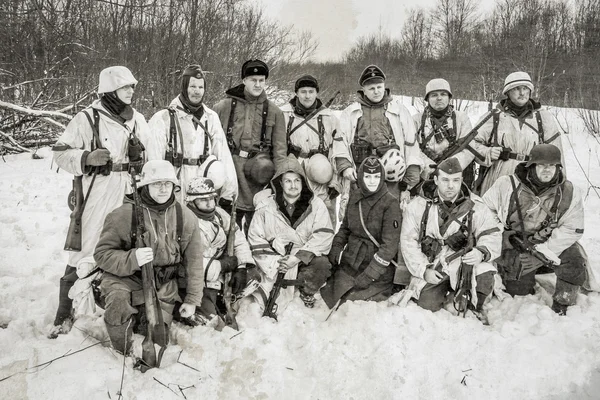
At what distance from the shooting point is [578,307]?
394 cm

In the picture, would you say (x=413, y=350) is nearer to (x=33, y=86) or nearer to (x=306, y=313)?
(x=306, y=313)

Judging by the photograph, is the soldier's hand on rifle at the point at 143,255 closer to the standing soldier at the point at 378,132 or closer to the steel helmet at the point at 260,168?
the steel helmet at the point at 260,168

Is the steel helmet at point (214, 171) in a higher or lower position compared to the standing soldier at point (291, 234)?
higher

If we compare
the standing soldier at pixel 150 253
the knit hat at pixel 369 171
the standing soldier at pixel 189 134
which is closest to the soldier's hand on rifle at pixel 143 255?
the standing soldier at pixel 150 253

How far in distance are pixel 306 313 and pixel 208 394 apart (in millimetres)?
1302

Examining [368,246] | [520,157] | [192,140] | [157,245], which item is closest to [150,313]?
[157,245]

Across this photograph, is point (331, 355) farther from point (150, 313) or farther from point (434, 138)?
point (434, 138)

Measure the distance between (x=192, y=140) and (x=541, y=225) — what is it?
355 centimetres

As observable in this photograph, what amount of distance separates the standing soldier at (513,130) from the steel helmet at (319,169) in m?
1.76

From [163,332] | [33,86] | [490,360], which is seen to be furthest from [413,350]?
[33,86]

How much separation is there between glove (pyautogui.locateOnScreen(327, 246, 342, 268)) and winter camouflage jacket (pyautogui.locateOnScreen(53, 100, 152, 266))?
2.06m

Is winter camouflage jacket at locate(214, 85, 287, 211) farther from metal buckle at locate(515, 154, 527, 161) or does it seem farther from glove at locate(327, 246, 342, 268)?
metal buckle at locate(515, 154, 527, 161)

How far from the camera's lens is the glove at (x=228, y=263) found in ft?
13.2

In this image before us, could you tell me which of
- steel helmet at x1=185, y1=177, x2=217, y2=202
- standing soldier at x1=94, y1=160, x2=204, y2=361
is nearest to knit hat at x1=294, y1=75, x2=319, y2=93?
steel helmet at x1=185, y1=177, x2=217, y2=202
